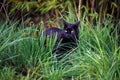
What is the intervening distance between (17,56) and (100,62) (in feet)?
3.64

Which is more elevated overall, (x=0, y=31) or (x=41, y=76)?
(x=0, y=31)

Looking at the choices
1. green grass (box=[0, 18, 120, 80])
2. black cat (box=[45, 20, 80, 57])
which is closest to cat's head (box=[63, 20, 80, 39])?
black cat (box=[45, 20, 80, 57])

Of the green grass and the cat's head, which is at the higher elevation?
the cat's head

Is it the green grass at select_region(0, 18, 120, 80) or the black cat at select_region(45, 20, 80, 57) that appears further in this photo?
the black cat at select_region(45, 20, 80, 57)

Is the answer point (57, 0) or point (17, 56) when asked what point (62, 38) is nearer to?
point (17, 56)

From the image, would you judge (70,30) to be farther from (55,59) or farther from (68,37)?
(55,59)

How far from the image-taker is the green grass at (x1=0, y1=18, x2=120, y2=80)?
4.02 metres

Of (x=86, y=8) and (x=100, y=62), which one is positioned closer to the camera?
(x=100, y=62)

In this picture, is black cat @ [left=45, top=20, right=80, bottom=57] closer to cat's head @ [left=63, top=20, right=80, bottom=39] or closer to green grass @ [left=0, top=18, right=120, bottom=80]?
cat's head @ [left=63, top=20, right=80, bottom=39]

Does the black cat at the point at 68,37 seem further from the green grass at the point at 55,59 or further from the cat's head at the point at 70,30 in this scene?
the green grass at the point at 55,59

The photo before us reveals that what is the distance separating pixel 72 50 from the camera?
469cm

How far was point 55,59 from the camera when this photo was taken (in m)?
4.49

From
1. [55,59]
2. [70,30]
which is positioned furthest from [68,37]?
[55,59]

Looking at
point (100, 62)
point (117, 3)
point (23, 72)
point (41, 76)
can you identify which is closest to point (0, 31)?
point (23, 72)
